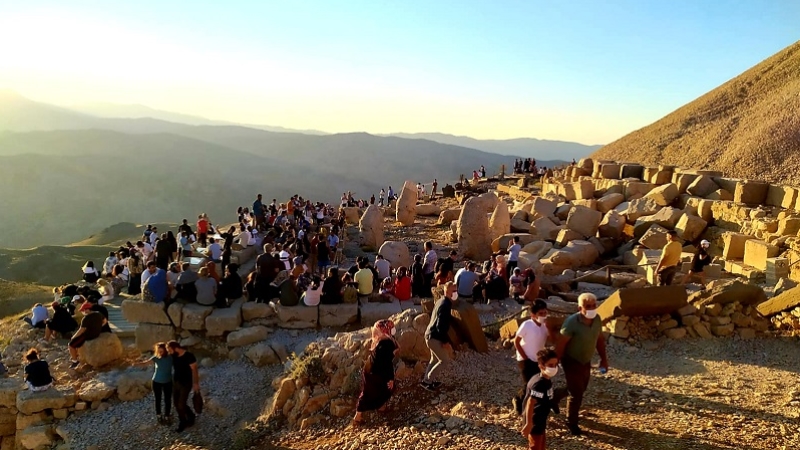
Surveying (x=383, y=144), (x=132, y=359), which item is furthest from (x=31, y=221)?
(x=383, y=144)

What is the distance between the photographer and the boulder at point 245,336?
1051 cm

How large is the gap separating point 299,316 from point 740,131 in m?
28.3

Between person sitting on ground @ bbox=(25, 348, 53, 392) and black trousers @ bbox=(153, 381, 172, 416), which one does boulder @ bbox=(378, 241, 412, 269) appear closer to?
black trousers @ bbox=(153, 381, 172, 416)

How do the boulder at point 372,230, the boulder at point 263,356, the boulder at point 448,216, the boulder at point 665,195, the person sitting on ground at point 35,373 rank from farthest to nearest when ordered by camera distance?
the boulder at point 448,216, the boulder at point 372,230, the boulder at point 665,195, the boulder at point 263,356, the person sitting on ground at point 35,373

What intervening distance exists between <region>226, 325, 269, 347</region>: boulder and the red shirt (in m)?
2.80

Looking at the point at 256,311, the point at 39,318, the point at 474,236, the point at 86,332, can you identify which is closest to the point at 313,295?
the point at 256,311

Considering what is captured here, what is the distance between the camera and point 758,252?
14.2 meters

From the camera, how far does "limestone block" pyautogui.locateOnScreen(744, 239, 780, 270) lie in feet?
45.2

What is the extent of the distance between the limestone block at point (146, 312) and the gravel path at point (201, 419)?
1610mm

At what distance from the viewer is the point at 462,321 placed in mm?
8062

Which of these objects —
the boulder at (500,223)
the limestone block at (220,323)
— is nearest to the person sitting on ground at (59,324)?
the limestone block at (220,323)

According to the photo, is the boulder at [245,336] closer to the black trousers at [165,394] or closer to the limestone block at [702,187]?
the black trousers at [165,394]

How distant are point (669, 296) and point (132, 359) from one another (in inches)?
403

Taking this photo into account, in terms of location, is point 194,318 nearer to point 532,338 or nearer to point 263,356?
point 263,356
